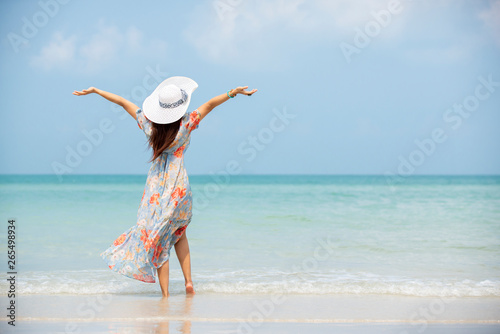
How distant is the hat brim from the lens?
4134 millimetres

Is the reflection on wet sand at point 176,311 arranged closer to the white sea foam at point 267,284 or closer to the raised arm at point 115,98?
the white sea foam at point 267,284

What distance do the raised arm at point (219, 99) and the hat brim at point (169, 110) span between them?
0.13m

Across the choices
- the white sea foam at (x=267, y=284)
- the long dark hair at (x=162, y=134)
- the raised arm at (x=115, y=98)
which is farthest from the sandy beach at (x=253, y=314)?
the raised arm at (x=115, y=98)

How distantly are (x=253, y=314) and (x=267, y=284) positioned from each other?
1.16 metres

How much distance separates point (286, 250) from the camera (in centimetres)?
706

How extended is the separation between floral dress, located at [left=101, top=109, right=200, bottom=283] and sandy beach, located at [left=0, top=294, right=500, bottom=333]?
0.31 m

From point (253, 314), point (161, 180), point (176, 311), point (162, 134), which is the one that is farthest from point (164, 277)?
point (162, 134)

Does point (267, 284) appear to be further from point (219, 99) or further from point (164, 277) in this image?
point (219, 99)

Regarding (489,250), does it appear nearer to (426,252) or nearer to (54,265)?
(426,252)

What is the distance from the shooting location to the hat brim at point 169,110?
413 centimetres

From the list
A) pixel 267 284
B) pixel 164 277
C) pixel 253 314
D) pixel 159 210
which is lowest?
pixel 267 284

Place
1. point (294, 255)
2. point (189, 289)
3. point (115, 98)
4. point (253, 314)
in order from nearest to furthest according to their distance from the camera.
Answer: point (253, 314) → point (115, 98) → point (189, 289) → point (294, 255)

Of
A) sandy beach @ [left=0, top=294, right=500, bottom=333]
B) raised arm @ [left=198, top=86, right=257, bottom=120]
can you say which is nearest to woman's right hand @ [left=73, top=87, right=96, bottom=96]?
raised arm @ [left=198, top=86, right=257, bottom=120]

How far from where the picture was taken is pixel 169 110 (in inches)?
165
